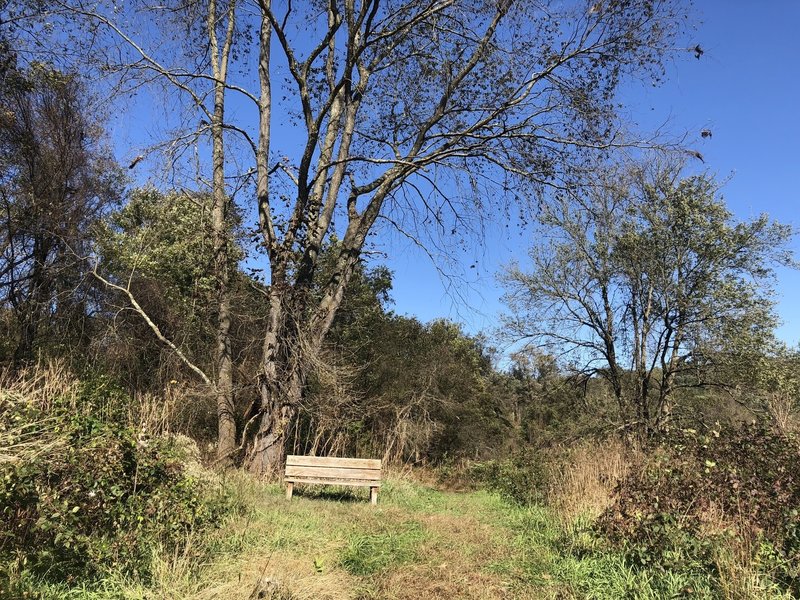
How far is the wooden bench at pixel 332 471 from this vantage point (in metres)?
8.03

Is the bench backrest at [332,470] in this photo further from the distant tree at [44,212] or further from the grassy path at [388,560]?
the distant tree at [44,212]

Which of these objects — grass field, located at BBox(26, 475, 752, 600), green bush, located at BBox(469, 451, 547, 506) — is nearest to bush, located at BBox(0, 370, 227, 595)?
grass field, located at BBox(26, 475, 752, 600)

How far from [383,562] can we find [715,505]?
3003 millimetres

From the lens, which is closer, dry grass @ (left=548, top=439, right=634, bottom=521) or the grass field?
the grass field

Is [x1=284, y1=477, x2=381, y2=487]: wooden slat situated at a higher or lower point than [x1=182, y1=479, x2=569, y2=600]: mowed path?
higher

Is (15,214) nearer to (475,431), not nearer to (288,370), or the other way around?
(288,370)

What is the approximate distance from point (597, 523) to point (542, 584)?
864 mm

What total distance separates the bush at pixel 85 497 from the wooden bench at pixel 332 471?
333cm

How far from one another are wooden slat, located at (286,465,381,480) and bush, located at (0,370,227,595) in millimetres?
3325

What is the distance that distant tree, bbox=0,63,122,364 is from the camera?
38.9ft

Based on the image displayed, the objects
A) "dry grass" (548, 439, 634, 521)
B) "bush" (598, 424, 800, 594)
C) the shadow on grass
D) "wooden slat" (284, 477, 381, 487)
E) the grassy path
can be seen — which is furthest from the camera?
the shadow on grass

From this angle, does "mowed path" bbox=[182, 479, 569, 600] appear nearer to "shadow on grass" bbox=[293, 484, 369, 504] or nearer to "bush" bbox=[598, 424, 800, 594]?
"shadow on grass" bbox=[293, 484, 369, 504]

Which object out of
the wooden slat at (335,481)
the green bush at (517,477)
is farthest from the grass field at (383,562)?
the green bush at (517,477)

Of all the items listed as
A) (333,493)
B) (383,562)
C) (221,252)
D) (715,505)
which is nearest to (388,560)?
(383,562)
